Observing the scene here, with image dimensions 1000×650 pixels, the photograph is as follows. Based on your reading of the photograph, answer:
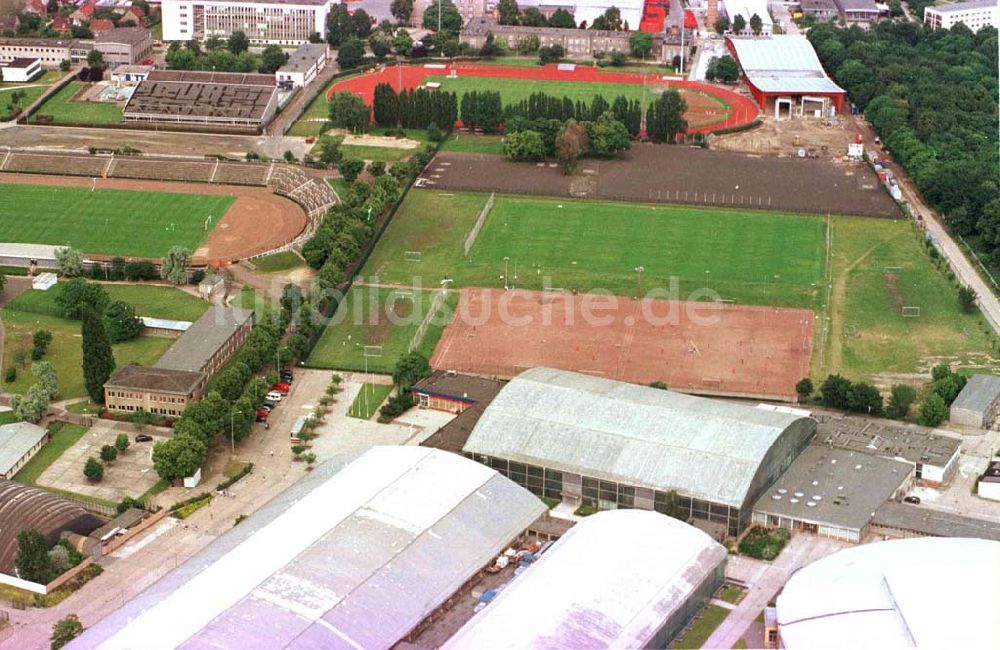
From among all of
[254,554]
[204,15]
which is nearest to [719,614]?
[254,554]

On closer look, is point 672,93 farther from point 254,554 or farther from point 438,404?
point 254,554

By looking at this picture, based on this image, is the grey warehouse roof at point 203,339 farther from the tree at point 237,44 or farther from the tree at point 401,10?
the tree at point 401,10

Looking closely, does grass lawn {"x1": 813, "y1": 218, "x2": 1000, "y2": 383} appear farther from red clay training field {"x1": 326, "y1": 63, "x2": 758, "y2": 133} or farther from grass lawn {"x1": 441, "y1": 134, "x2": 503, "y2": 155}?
red clay training field {"x1": 326, "y1": 63, "x2": 758, "y2": 133}

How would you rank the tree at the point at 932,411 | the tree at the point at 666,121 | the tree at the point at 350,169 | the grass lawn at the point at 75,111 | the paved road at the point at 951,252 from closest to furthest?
the tree at the point at 932,411, the paved road at the point at 951,252, the tree at the point at 350,169, the tree at the point at 666,121, the grass lawn at the point at 75,111

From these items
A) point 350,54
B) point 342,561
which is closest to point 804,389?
point 342,561

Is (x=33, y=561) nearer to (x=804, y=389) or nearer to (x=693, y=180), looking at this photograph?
(x=804, y=389)

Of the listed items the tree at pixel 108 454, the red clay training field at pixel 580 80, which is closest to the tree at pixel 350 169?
the red clay training field at pixel 580 80

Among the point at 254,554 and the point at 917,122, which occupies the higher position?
the point at 917,122
